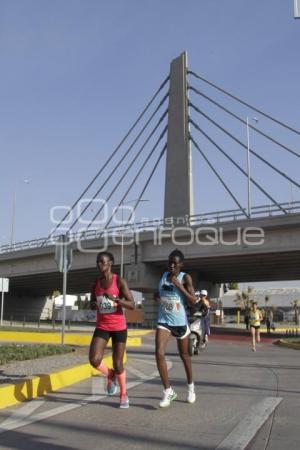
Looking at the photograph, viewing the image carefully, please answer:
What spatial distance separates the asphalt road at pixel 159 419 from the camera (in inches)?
191

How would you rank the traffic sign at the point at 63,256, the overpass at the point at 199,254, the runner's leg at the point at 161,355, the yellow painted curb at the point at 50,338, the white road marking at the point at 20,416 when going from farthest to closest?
the overpass at the point at 199,254
the yellow painted curb at the point at 50,338
the traffic sign at the point at 63,256
the runner's leg at the point at 161,355
the white road marking at the point at 20,416

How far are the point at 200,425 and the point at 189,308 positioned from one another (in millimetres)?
1611

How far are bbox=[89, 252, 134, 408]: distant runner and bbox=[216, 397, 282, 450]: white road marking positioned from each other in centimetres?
138

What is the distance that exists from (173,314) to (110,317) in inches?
28.7

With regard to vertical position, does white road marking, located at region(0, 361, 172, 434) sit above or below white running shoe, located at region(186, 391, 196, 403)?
below

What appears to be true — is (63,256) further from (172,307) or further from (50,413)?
(50,413)

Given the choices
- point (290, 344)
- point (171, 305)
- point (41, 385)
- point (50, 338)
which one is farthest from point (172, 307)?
point (290, 344)

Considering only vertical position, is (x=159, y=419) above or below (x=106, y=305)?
below

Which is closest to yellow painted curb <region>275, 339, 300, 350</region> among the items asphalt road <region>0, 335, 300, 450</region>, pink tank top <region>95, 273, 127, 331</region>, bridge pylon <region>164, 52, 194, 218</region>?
asphalt road <region>0, 335, 300, 450</region>

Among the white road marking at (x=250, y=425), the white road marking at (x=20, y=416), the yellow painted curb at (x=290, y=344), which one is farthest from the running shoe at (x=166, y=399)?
the yellow painted curb at (x=290, y=344)

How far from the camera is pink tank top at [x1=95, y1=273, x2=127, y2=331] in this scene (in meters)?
6.38

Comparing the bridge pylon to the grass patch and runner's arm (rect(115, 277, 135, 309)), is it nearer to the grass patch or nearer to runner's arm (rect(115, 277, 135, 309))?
the grass patch

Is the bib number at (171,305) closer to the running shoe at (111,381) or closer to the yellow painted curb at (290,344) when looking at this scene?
the running shoe at (111,381)

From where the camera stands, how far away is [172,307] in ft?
21.7
